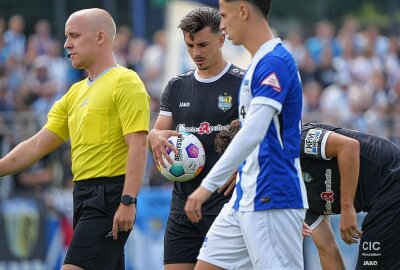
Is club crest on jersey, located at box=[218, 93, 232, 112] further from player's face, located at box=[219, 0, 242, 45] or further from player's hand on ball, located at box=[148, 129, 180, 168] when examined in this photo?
player's face, located at box=[219, 0, 242, 45]

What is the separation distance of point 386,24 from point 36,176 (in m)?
9.65

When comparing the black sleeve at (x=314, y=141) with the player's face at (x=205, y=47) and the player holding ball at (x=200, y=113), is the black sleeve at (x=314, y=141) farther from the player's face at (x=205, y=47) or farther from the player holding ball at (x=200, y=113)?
the player's face at (x=205, y=47)

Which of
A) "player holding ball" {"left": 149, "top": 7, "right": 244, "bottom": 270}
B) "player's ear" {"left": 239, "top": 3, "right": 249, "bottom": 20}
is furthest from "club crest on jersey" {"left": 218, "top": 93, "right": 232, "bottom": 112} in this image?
"player's ear" {"left": 239, "top": 3, "right": 249, "bottom": 20}

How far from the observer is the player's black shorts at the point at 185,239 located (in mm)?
8258

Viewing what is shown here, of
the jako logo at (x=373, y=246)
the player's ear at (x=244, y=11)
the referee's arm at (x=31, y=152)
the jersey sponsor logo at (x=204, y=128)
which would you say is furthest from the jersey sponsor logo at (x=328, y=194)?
the referee's arm at (x=31, y=152)

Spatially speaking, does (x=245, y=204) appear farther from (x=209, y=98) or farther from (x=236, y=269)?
(x=209, y=98)

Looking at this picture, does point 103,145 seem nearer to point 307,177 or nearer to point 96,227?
point 96,227

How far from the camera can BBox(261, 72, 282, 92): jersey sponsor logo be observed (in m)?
6.52

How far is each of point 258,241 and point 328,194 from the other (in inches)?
68.3

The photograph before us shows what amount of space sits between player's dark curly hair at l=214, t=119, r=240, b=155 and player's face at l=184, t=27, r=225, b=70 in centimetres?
52

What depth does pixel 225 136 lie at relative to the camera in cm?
811

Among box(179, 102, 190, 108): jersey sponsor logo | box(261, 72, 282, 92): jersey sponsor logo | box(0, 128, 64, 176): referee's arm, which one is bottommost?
box(0, 128, 64, 176): referee's arm

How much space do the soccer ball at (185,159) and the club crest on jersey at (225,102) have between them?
1.05 ft

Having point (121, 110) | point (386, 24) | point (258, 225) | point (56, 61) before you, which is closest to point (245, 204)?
point (258, 225)
